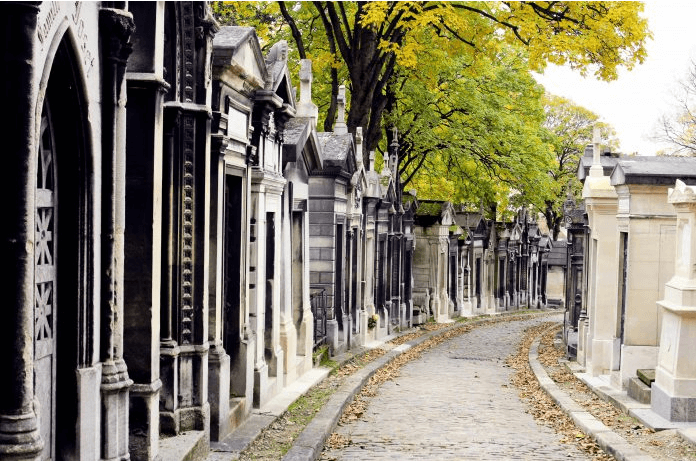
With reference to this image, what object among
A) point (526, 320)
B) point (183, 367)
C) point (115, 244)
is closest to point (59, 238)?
point (115, 244)

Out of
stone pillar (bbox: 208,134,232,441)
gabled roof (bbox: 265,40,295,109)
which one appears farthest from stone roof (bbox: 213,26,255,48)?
gabled roof (bbox: 265,40,295,109)

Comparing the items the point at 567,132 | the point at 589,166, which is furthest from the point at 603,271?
the point at 567,132

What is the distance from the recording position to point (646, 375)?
12062 millimetres

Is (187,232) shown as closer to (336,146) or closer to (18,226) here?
(18,226)

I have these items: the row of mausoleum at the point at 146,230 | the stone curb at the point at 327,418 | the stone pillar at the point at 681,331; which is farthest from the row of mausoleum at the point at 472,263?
the stone pillar at the point at 681,331

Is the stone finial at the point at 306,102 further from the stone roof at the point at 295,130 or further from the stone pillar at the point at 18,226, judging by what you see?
the stone pillar at the point at 18,226

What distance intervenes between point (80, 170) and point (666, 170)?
8954 millimetres

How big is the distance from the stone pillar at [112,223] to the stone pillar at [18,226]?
138cm

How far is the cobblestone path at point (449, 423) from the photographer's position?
32.3 feet

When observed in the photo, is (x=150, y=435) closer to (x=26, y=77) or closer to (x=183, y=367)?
(x=183, y=367)

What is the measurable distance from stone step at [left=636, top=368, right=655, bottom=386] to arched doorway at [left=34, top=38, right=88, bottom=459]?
26.0ft

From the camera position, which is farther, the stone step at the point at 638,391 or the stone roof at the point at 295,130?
the stone roof at the point at 295,130

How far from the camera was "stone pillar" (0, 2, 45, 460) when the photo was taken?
4551 millimetres

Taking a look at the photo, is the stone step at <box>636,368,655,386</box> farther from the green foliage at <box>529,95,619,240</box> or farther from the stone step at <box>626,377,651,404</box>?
the green foliage at <box>529,95,619,240</box>
